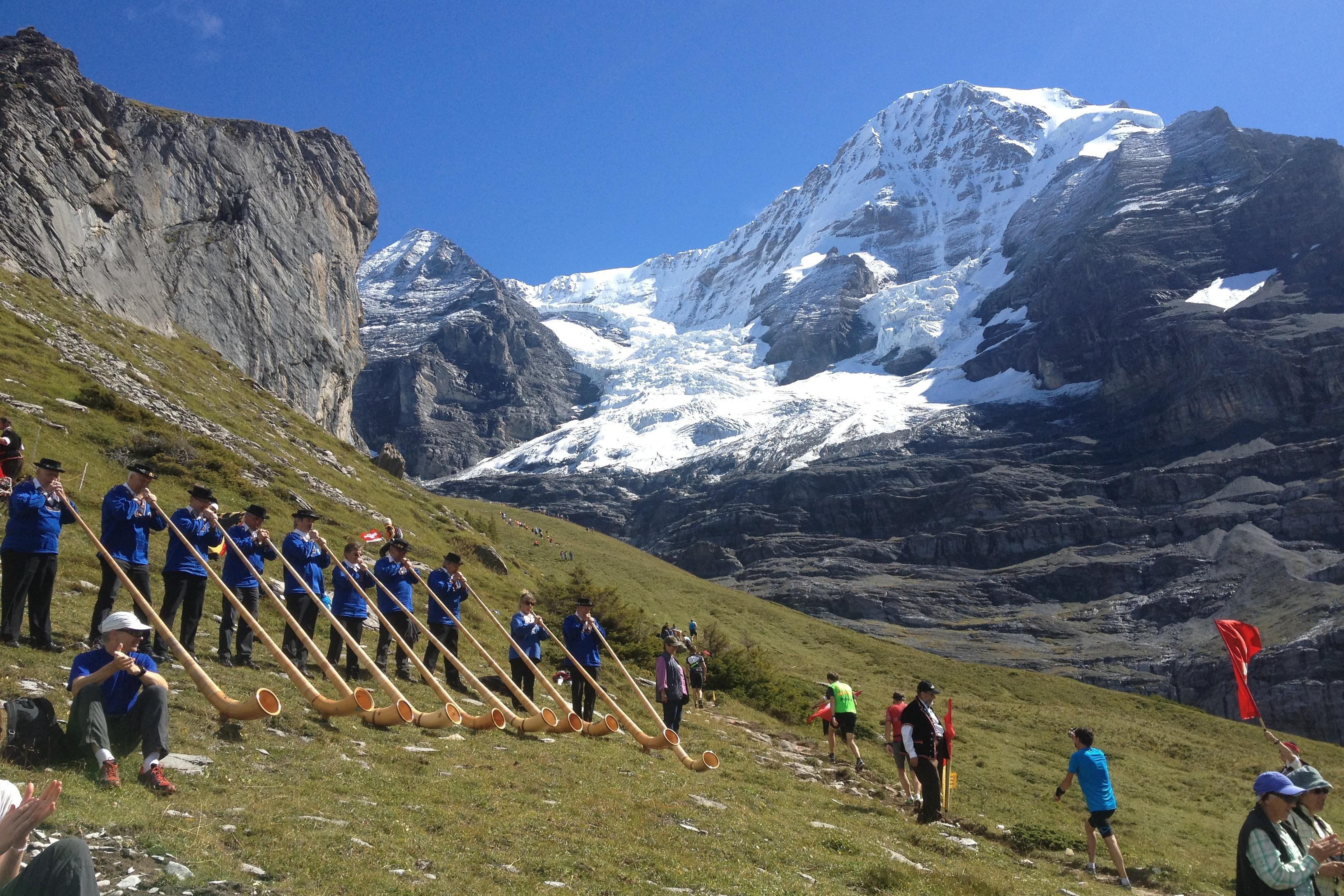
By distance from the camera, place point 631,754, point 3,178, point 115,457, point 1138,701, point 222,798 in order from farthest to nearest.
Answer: point 1138,701 → point 3,178 → point 115,457 → point 631,754 → point 222,798

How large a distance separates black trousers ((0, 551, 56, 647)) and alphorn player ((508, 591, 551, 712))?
819 cm

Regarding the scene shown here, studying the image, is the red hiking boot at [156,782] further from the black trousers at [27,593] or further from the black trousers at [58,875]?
the black trousers at [27,593]

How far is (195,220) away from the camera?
6912cm

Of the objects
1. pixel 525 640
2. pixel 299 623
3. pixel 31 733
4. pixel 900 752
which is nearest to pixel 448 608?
pixel 525 640

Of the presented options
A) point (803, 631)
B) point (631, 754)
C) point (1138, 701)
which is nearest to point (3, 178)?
point (631, 754)

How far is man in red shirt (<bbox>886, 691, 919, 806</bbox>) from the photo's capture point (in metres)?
17.2

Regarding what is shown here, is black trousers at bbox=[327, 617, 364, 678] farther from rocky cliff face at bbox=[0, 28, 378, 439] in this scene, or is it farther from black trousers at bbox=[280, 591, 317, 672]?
rocky cliff face at bbox=[0, 28, 378, 439]

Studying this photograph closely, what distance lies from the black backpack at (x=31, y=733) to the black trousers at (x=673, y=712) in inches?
484

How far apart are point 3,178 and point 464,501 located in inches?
2120

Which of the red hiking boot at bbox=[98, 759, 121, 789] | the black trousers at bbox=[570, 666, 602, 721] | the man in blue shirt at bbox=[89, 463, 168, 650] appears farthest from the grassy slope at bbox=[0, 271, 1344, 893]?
the black trousers at bbox=[570, 666, 602, 721]

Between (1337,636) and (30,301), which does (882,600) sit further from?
(30,301)

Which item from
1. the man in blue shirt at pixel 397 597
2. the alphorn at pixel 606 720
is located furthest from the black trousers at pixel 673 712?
the man in blue shirt at pixel 397 597

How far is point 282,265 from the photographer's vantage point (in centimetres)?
7825

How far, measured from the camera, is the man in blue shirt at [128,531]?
12.3 meters
